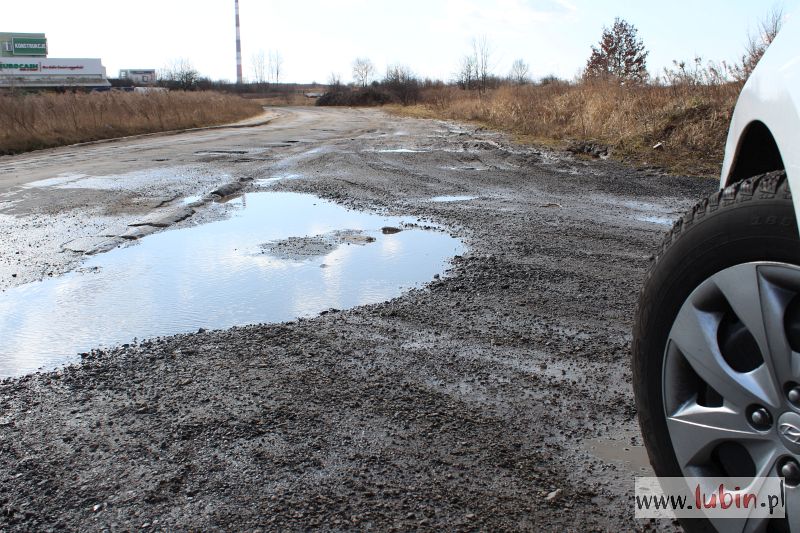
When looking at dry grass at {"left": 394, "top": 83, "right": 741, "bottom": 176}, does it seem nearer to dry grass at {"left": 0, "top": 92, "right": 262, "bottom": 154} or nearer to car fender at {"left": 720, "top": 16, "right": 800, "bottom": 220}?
car fender at {"left": 720, "top": 16, "right": 800, "bottom": 220}

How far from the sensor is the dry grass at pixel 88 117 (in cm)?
2097

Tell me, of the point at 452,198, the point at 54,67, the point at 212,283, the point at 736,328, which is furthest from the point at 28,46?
the point at 736,328

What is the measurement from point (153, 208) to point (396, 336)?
6.20 meters

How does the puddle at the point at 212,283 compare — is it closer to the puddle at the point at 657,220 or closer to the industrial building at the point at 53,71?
the puddle at the point at 657,220

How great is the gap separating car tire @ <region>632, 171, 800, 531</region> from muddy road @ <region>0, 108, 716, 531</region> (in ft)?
1.58

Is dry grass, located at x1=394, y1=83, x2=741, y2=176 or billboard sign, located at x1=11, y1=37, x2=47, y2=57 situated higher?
billboard sign, located at x1=11, y1=37, x2=47, y2=57

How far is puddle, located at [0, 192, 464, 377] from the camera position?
461cm

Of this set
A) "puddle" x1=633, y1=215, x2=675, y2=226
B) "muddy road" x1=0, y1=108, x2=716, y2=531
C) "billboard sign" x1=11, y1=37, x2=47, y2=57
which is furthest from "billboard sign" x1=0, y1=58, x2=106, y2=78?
"puddle" x1=633, y1=215, x2=675, y2=226

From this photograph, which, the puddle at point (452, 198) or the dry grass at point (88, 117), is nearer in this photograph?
the puddle at point (452, 198)

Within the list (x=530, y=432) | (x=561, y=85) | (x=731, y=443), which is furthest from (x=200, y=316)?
(x=561, y=85)

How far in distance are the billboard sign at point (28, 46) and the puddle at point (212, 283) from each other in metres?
99.7

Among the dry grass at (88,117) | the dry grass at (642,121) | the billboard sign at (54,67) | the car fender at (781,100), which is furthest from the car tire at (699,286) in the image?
the billboard sign at (54,67)

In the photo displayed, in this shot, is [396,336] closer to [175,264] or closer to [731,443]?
[731,443]

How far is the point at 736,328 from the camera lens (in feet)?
6.31
